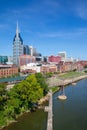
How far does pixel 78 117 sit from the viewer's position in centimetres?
2914

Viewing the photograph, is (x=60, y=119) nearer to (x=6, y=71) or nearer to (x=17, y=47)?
(x=6, y=71)

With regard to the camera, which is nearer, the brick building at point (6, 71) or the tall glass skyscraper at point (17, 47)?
the brick building at point (6, 71)

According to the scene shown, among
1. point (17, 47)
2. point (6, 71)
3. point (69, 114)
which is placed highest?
point (17, 47)

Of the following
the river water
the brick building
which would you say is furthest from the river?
Answer: the brick building

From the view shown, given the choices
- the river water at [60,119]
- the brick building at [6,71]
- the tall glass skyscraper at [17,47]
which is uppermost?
the tall glass skyscraper at [17,47]

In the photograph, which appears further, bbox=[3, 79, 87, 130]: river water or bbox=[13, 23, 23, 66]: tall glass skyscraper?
bbox=[13, 23, 23, 66]: tall glass skyscraper

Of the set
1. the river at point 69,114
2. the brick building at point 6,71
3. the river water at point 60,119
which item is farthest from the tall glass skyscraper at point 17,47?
the river water at point 60,119

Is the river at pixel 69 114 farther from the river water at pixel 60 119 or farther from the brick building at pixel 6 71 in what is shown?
the brick building at pixel 6 71

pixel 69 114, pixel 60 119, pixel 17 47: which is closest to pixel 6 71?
pixel 69 114

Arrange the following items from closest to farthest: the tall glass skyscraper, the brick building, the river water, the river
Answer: the river water
the river
the brick building
the tall glass skyscraper

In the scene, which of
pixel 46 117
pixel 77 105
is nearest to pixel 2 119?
pixel 46 117

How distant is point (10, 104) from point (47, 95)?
47.9 ft

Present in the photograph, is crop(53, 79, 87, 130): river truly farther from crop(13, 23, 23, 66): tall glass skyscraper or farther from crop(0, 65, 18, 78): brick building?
crop(13, 23, 23, 66): tall glass skyscraper

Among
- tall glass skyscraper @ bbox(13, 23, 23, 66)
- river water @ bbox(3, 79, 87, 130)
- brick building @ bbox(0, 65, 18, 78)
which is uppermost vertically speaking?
tall glass skyscraper @ bbox(13, 23, 23, 66)
